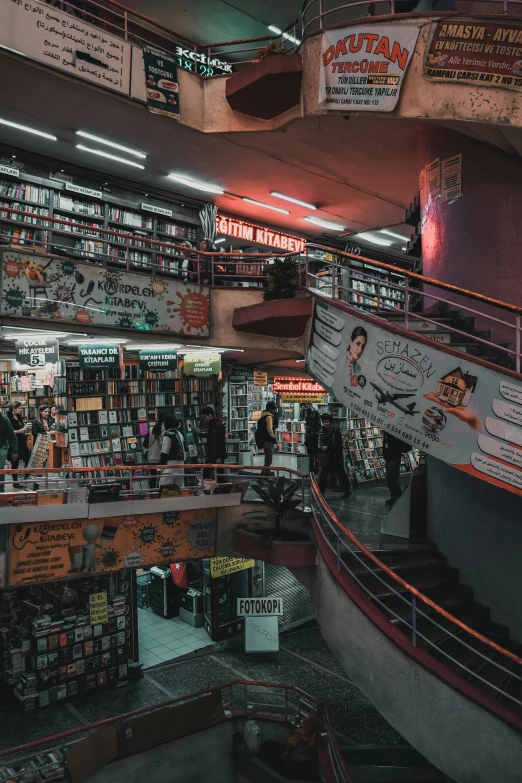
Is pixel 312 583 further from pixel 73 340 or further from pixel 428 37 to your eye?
pixel 428 37

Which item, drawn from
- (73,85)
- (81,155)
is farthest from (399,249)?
(73,85)

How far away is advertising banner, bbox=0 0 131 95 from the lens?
280 inches

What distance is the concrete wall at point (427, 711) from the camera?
541cm

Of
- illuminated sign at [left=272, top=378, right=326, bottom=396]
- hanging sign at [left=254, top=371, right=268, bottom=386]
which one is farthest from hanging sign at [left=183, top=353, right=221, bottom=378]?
illuminated sign at [left=272, top=378, right=326, bottom=396]

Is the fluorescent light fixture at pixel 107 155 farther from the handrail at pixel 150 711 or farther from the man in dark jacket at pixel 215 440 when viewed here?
the handrail at pixel 150 711

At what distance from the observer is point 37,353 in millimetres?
8438

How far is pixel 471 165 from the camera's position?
306 inches

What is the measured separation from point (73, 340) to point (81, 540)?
3.32 meters

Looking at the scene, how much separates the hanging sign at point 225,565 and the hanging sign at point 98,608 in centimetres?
251

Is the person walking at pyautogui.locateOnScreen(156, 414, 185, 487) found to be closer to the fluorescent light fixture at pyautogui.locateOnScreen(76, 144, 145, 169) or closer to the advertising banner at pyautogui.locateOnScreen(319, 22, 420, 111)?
the fluorescent light fixture at pyautogui.locateOnScreen(76, 144, 145, 169)

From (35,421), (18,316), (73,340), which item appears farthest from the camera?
(35,421)

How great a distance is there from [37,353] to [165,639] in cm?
699

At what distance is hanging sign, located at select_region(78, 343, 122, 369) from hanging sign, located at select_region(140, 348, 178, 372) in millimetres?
680

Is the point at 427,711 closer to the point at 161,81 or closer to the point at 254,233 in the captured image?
the point at 161,81
